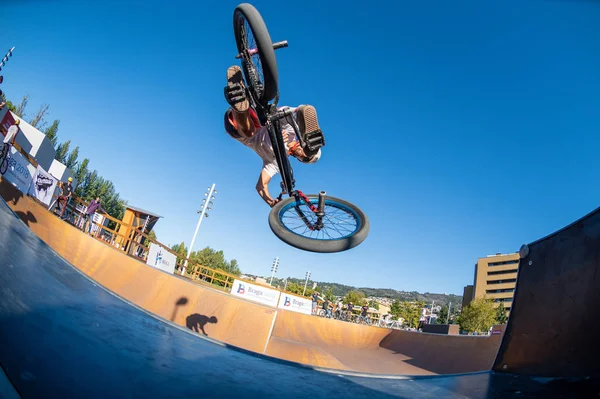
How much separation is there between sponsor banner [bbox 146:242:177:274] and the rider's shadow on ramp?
590 centimetres

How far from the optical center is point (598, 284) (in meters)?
2.39

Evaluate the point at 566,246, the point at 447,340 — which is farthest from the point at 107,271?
the point at 447,340

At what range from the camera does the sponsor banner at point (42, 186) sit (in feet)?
42.9

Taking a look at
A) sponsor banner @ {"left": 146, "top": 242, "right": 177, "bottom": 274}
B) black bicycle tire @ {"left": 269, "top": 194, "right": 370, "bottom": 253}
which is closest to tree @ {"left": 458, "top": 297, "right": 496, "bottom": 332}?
sponsor banner @ {"left": 146, "top": 242, "right": 177, "bottom": 274}

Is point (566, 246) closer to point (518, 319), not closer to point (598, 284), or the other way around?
point (598, 284)

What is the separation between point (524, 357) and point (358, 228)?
257 cm

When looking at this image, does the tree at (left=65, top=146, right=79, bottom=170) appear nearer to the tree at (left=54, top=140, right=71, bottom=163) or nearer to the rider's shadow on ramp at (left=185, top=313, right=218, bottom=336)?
the tree at (left=54, top=140, right=71, bottom=163)

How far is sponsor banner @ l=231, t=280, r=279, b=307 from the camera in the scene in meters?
16.4

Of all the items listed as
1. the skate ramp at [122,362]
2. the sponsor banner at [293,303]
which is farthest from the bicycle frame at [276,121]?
the sponsor banner at [293,303]

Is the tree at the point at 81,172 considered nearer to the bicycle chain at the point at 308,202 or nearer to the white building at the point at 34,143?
the white building at the point at 34,143

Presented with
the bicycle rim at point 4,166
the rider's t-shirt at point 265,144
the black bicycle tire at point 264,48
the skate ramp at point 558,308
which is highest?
the black bicycle tire at point 264,48

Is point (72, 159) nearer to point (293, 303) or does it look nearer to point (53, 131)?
point (53, 131)

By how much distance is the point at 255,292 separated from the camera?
16.5 m

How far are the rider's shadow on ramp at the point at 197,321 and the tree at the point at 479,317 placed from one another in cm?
4940
